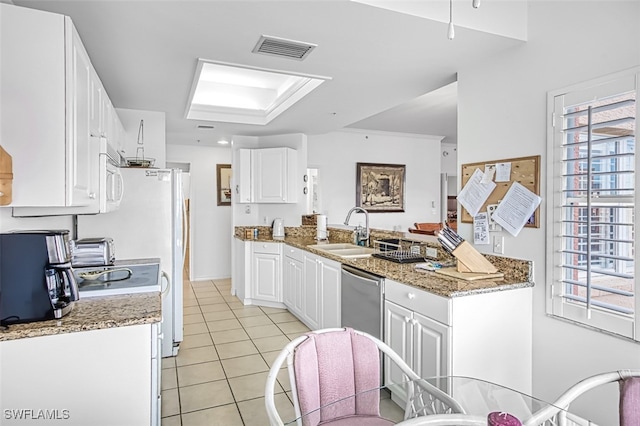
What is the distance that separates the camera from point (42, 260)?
160 centimetres

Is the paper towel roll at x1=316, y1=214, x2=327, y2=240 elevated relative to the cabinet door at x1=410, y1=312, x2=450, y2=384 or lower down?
elevated

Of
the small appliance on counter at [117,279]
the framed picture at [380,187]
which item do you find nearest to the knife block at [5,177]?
the small appliance on counter at [117,279]

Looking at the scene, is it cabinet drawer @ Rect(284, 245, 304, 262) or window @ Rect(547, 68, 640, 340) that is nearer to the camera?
window @ Rect(547, 68, 640, 340)

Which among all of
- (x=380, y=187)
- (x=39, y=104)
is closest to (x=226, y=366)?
(x=39, y=104)

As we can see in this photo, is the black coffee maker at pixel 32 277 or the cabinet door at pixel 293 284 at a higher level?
the black coffee maker at pixel 32 277

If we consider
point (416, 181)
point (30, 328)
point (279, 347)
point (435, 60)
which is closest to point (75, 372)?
point (30, 328)

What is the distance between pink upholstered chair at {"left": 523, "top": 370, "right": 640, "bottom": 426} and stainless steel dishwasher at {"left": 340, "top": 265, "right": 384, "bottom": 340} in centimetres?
129

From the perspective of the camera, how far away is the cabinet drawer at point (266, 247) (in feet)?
15.6

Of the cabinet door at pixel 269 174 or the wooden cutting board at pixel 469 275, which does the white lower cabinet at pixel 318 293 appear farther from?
the cabinet door at pixel 269 174

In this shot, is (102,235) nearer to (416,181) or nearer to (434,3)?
(434,3)

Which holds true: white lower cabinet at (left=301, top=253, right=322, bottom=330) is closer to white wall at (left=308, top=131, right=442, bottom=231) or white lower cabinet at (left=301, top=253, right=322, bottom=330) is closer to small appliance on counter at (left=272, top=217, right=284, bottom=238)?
small appliance on counter at (left=272, top=217, right=284, bottom=238)

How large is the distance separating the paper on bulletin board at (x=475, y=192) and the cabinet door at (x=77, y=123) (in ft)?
7.58

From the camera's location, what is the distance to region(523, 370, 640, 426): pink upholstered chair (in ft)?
3.93

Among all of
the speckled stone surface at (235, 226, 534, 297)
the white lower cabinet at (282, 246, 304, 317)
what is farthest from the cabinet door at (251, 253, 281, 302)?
the speckled stone surface at (235, 226, 534, 297)
